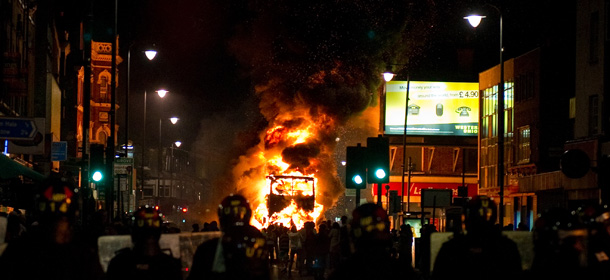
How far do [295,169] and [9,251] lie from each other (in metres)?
43.9

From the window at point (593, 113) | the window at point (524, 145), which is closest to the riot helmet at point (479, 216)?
the window at point (593, 113)

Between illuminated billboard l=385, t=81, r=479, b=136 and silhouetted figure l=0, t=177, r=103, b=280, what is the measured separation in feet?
193

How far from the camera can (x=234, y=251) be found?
7539 millimetres

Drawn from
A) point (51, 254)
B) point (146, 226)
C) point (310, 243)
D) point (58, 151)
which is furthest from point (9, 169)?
point (51, 254)

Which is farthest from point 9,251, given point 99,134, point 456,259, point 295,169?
point 99,134

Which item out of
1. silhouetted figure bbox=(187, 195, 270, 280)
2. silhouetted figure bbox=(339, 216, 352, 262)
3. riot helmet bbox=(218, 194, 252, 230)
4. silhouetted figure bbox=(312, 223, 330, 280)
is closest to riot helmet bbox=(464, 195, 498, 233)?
silhouetted figure bbox=(339, 216, 352, 262)

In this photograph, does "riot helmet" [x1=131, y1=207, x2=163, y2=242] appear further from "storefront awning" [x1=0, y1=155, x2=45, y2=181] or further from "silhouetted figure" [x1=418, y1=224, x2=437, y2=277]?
"storefront awning" [x1=0, y1=155, x2=45, y2=181]

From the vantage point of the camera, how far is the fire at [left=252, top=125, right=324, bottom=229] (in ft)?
140

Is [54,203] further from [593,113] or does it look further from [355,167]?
[593,113]

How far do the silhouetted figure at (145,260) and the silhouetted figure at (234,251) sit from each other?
315mm

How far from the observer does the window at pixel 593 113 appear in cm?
3409

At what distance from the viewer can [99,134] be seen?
2532 inches

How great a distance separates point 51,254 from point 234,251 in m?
1.43

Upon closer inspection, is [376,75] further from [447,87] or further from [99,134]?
[99,134]
